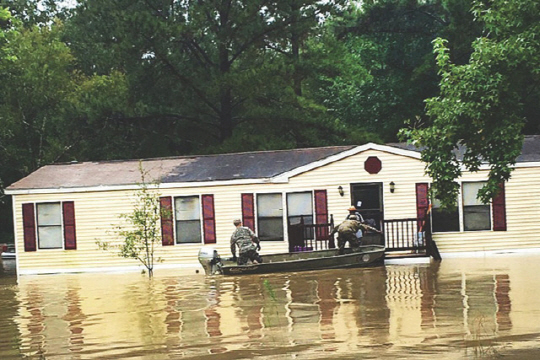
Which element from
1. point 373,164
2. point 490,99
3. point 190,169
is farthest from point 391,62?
point 490,99

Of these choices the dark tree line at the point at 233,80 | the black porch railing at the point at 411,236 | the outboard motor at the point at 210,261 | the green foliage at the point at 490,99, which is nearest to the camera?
the green foliage at the point at 490,99

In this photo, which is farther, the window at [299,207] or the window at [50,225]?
the window at [50,225]

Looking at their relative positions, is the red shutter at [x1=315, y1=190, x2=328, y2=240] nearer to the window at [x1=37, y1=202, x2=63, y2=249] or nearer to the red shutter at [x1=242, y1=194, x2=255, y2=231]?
the red shutter at [x1=242, y1=194, x2=255, y2=231]

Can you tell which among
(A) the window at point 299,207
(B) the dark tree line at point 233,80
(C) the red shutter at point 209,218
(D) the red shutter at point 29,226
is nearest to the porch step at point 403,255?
(A) the window at point 299,207

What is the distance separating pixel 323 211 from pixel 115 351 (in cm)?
1616

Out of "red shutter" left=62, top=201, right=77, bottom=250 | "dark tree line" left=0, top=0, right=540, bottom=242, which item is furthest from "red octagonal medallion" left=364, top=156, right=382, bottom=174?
"dark tree line" left=0, top=0, right=540, bottom=242

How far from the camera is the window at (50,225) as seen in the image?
2994cm

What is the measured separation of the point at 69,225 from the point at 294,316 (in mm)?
16599

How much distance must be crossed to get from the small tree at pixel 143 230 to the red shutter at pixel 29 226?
2.49 meters

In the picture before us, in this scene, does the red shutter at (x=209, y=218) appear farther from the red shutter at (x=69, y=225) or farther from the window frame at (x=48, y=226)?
the window frame at (x=48, y=226)

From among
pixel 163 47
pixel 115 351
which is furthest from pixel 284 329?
pixel 163 47

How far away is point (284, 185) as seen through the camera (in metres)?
28.2

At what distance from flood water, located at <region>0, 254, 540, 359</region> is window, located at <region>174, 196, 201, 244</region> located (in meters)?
5.44

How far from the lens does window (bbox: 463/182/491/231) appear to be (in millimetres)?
27578
